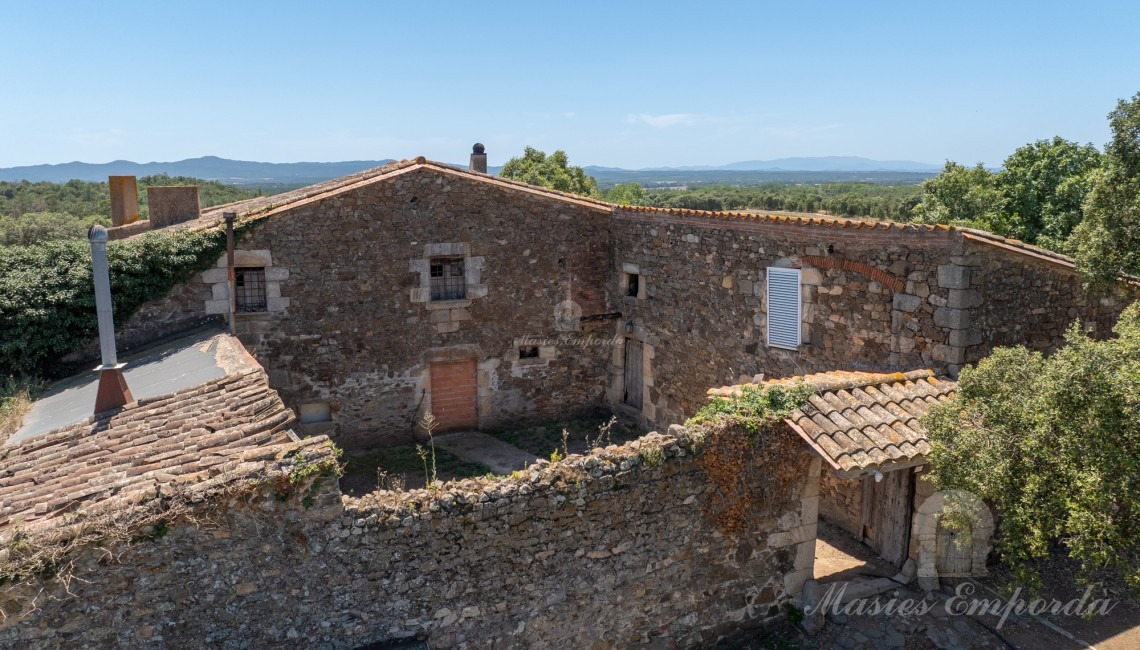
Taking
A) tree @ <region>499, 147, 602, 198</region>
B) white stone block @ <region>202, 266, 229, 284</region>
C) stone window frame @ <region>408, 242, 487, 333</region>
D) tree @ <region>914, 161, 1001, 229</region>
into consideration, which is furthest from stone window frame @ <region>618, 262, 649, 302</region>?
tree @ <region>499, 147, 602, 198</region>

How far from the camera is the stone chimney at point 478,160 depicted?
18125 mm

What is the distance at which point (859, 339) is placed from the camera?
10.3 m

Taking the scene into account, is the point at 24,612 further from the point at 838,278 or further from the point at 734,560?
the point at 838,278

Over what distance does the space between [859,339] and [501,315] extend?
6971 millimetres

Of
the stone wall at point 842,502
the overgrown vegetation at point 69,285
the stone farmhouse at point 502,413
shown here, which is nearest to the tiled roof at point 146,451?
the stone farmhouse at point 502,413

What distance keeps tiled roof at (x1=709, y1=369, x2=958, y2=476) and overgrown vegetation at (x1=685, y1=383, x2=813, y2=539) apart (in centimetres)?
22

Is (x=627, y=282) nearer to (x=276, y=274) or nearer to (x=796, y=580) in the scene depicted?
(x=276, y=274)

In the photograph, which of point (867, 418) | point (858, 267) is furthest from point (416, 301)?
point (867, 418)

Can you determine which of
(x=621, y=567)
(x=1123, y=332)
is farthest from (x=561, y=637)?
(x=1123, y=332)

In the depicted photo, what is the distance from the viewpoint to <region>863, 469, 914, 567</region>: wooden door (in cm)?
892

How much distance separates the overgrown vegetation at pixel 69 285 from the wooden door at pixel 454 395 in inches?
182

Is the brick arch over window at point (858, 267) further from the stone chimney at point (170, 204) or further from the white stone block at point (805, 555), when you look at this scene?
the stone chimney at point (170, 204)

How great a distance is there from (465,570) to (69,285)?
8.47 meters

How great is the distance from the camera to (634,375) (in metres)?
15.6
